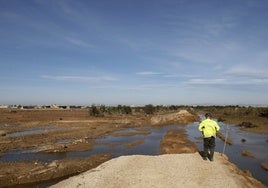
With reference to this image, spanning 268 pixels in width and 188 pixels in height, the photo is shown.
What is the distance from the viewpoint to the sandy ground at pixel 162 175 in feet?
43.4

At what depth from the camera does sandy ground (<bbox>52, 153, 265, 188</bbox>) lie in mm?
13234

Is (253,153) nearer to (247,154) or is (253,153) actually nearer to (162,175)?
(247,154)

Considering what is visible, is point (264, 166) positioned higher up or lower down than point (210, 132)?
lower down

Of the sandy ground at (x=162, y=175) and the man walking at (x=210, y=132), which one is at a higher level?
the man walking at (x=210, y=132)

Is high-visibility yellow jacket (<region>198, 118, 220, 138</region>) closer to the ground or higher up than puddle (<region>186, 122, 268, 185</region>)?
higher up

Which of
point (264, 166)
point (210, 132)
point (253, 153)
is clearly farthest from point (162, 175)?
point (253, 153)

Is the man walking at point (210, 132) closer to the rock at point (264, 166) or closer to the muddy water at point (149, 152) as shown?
the muddy water at point (149, 152)

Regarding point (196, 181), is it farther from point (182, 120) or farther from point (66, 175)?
point (182, 120)

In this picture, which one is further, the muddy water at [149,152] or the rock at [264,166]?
the muddy water at [149,152]

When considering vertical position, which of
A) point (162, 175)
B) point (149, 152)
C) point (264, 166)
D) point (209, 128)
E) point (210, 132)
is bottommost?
point (264, 166)

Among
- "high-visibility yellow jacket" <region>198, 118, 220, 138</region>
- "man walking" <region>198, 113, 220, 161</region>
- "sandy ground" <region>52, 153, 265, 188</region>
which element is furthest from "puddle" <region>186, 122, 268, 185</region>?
"sandy ground" <region>52, 153, 265, 188</region>

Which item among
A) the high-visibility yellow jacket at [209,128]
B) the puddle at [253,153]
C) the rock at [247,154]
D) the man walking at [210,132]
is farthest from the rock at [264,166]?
the high-visibility yellow jacket at [209,128]

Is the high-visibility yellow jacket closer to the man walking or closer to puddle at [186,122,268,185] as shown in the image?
the man walking

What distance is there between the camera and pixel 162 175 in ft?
46.5
